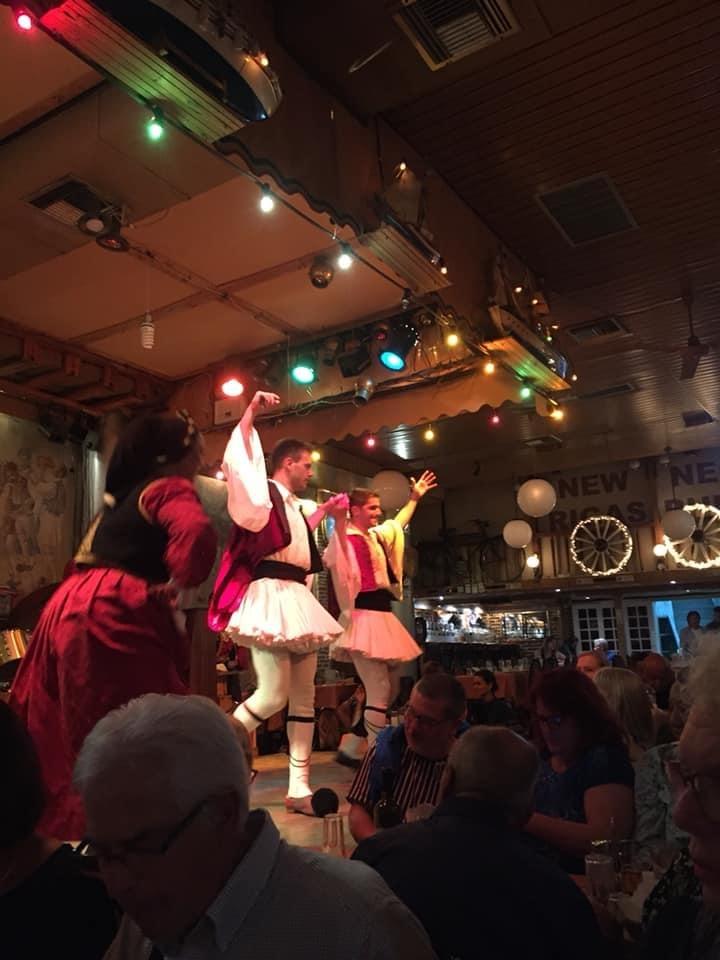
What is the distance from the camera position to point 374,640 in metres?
4.99

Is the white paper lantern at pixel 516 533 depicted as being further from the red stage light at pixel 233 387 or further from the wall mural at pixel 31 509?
the wall mural at pixel 31 509

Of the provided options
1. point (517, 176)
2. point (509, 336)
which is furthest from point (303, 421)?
point (517, 176)

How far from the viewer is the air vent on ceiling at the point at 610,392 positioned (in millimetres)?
8625

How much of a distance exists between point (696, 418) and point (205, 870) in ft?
34.2

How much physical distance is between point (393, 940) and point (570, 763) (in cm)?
173

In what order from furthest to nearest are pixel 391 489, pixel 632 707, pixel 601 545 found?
pixel 601 545 → pixel 391 489 → pixel 632 707

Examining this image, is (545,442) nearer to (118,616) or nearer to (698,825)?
(118,616)

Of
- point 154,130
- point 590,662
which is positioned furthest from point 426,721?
point 154,130

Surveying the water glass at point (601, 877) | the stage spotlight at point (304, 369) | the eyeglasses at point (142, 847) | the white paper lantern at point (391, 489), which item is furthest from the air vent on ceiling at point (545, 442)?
the eyeglasses at point (142, 847)

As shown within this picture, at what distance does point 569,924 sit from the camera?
1.36 meters

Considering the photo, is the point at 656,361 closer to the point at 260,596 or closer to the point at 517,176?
the point at 517,176

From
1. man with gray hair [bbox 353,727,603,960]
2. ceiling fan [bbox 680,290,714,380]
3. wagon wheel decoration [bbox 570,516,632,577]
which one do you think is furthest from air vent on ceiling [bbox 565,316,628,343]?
wagon wheel decoration [bbox 570,516,632,577]

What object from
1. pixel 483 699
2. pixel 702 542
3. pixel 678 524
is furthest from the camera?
pixel 702 542

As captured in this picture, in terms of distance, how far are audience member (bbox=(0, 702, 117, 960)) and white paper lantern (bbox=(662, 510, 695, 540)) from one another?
10.8 meters
